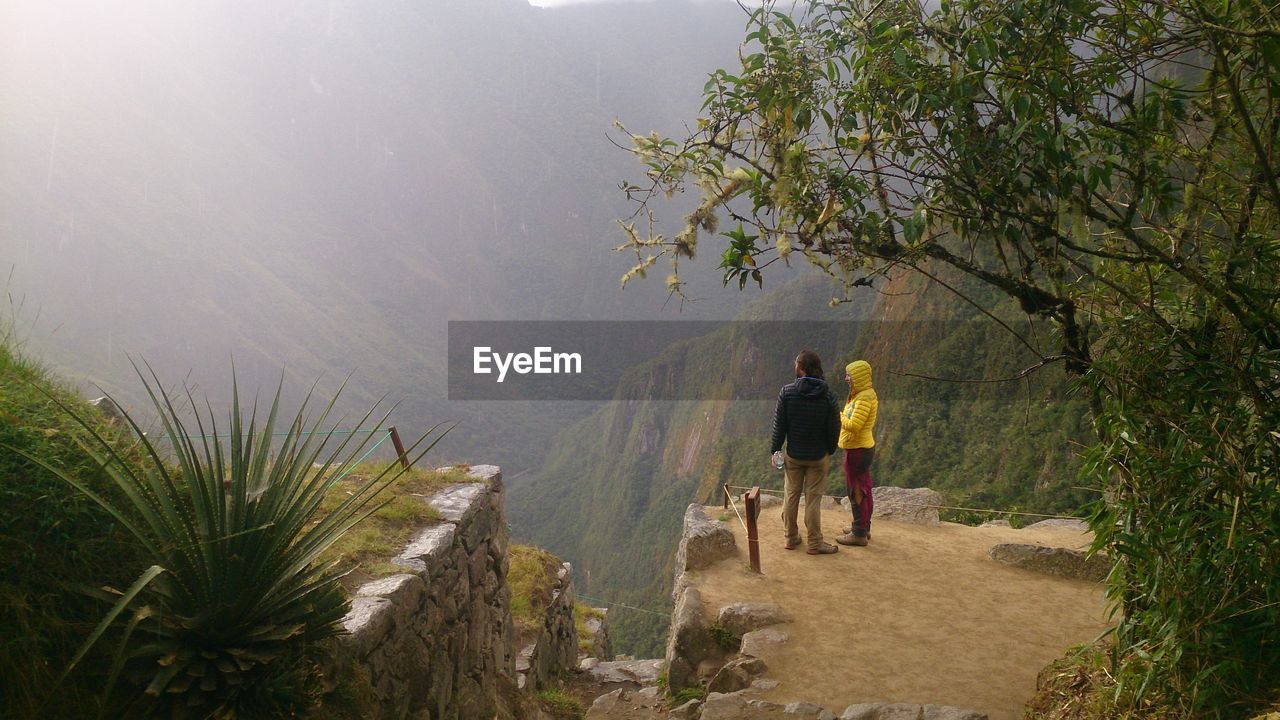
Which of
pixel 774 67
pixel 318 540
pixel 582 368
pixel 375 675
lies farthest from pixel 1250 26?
pixel 582 368

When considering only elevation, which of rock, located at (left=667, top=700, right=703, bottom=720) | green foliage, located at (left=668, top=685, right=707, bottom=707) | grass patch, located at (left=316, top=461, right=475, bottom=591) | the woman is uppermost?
the woman

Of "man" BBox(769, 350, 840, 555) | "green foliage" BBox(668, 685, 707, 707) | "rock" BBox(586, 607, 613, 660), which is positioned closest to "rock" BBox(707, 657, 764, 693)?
"green foliage" BBox(668, 685, 707, 707)

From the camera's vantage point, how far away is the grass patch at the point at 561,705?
7344mm

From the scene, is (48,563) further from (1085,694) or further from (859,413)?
(859,413)

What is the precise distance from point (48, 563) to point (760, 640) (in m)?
3.71

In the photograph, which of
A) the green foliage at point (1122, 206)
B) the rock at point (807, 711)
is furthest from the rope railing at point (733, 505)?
the green foliage at point (1122, 206)

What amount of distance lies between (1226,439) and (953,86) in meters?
1.45

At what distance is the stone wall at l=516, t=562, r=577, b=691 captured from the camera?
8156mm

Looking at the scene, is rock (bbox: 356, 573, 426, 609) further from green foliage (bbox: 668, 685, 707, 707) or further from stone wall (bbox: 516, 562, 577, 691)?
stone wall (bbox: 516, 562, 577, 691)

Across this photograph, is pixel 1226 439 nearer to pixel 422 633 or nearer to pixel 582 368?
pixel 422 633

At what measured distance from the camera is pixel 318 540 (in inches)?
126

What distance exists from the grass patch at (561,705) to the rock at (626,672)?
91 cm

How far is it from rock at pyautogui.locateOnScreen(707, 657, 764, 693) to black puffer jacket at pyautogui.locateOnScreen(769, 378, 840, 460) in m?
1.65

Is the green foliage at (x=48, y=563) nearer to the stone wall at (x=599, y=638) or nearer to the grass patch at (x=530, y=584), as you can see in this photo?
the grass patch at (x=530, y=584)
